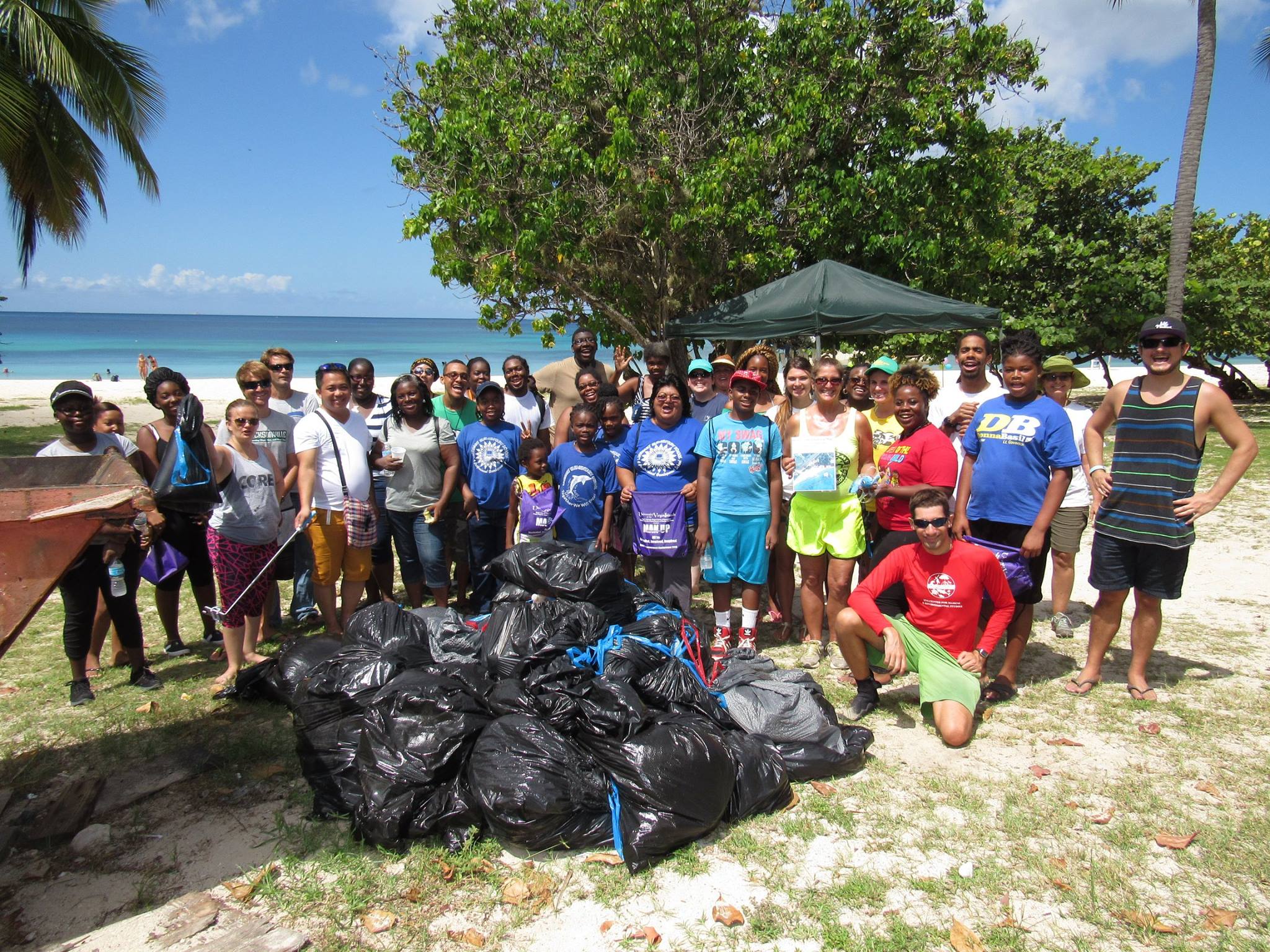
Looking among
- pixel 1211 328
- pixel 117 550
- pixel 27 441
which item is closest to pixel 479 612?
pixel 117 550

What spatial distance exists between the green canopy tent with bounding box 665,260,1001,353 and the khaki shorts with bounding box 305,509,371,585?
15.3 feet

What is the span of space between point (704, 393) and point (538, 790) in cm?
335

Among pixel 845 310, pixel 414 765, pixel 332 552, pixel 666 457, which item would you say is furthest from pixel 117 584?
pixel 845 310

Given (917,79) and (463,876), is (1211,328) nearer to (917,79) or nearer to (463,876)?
(917,79)

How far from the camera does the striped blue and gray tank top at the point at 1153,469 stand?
4.04 m

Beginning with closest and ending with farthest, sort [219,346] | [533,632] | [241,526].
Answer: [533,632]
[241,526]
[219,346]

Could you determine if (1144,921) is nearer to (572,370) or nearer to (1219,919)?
(1219,919)

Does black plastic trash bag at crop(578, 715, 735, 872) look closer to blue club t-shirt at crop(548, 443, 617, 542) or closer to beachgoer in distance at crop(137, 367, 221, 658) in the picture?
blue club t-shirt at crop(548, 443, 617, 542)

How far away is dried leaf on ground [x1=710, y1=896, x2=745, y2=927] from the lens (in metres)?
2.69

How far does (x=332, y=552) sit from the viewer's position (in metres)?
4.86

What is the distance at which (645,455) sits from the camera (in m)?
5.00

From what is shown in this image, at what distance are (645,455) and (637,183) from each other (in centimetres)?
556

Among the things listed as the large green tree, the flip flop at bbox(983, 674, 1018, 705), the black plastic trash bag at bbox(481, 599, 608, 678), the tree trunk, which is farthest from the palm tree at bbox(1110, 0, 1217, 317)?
the black plastic trash bag at bbox(481, 599, 608, 678)

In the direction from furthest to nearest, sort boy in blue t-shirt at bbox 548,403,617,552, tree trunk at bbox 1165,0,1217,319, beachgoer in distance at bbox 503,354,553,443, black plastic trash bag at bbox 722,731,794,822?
tree trunk at bbox 1165,0,1217,319 < beachgoer in distance at bbox 503,354,553,443 < boy in blue t-shirt at bbox 548,403,617,552 < black plastic trash bag at bbox 722,731,794,822
